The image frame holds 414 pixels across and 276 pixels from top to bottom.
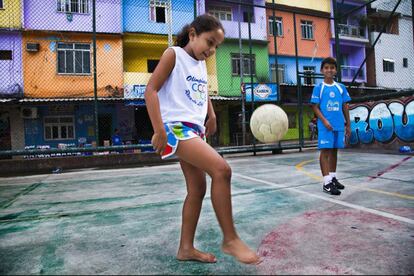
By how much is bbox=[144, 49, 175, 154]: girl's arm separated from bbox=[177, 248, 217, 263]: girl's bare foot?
1.98 feet

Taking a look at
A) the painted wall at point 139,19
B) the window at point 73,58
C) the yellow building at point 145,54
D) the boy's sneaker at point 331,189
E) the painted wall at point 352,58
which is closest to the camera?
the boy's sneaker at point 331,189

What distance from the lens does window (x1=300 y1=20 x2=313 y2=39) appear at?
19.0 meters

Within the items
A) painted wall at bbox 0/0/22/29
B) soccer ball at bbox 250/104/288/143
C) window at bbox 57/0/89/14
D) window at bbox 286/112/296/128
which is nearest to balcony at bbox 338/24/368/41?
window at bbox 286/112/296/128

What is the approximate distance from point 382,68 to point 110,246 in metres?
24.2

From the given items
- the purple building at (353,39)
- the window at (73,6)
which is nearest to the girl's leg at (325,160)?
the window at (73,6)

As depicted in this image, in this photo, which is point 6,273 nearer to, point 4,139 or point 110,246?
point 110,246

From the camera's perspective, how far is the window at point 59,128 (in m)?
13.8

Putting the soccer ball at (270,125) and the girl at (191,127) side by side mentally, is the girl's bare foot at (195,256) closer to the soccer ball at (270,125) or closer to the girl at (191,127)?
the girl at (191,127)

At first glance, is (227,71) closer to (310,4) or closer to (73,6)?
(73,6)

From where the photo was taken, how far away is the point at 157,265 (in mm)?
1583

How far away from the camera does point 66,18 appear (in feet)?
43.4

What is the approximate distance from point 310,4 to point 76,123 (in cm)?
1694

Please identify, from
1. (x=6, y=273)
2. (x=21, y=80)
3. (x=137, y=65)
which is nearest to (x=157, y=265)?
(x=6, y=273)

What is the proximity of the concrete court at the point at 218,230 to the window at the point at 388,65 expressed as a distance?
831 inches
